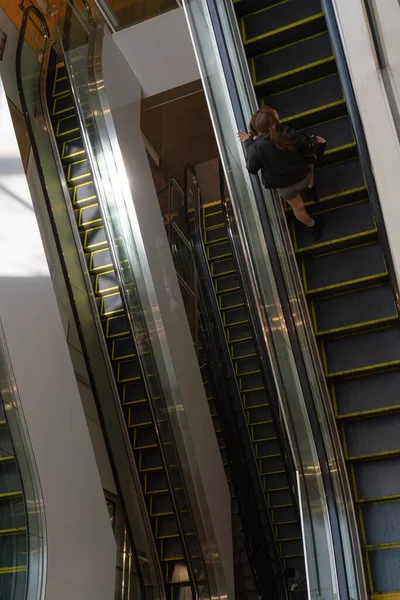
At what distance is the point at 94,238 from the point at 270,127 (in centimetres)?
426

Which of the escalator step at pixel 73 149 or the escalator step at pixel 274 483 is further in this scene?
the escalator step at pixel 274 483

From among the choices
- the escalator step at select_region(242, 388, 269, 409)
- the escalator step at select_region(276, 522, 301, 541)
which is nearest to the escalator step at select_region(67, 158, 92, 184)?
the escalator step at select_region(242, 388, 269, 409)

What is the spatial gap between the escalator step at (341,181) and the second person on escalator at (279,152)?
318 millimetres

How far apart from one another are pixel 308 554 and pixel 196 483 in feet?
10.8

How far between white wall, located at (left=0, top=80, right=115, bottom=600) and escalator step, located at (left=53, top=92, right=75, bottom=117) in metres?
2.66

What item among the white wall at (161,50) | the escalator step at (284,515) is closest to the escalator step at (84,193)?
the white wall at (161,50)

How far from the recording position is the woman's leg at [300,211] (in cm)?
561

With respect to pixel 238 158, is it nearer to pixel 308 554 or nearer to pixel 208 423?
pixel 308 554

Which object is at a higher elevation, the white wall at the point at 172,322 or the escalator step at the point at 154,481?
the white wall at the point at 172,322

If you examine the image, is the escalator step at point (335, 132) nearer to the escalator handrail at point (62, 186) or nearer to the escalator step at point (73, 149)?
the escalator handrail at point (62, 186)

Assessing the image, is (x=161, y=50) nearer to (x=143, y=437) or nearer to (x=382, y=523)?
(x=143, y=437)

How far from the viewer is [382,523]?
5105mm

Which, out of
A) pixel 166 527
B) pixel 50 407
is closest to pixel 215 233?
pixel 166 527

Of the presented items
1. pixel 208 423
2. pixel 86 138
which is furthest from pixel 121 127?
pixel 208 423
